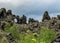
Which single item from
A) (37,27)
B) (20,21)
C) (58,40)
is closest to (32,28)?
(37,27)

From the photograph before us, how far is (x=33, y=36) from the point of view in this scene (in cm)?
11281

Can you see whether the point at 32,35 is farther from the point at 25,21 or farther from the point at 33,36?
the point at 25,21

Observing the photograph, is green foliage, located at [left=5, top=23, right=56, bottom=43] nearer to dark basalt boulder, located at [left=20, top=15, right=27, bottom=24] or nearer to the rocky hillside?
the rocky hillside

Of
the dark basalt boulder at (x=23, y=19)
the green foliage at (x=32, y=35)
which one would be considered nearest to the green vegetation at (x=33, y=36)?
the green foliage at (x=32, y=35)

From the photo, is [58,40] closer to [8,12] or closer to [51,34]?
[51,34]

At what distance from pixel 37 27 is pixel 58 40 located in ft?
316

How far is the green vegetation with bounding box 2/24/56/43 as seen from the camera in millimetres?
100500

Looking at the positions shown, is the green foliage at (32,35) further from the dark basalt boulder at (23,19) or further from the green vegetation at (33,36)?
the dark basalt boulder at (23,19)

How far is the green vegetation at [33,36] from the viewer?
100500mm

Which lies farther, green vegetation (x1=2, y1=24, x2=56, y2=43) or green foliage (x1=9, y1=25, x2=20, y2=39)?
green foliage (x1=9, y1=25, x2=20, y2=39)

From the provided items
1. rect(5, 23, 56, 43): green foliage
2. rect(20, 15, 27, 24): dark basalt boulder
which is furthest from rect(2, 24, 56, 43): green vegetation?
rect(20, 15, 27, 24): dark basalt boulder

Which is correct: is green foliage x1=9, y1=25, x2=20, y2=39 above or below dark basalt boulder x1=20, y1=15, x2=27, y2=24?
below

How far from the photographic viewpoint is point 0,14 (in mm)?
170750

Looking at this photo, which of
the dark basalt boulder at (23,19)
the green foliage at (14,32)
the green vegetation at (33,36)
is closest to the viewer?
the green vegetation at (33,36)
